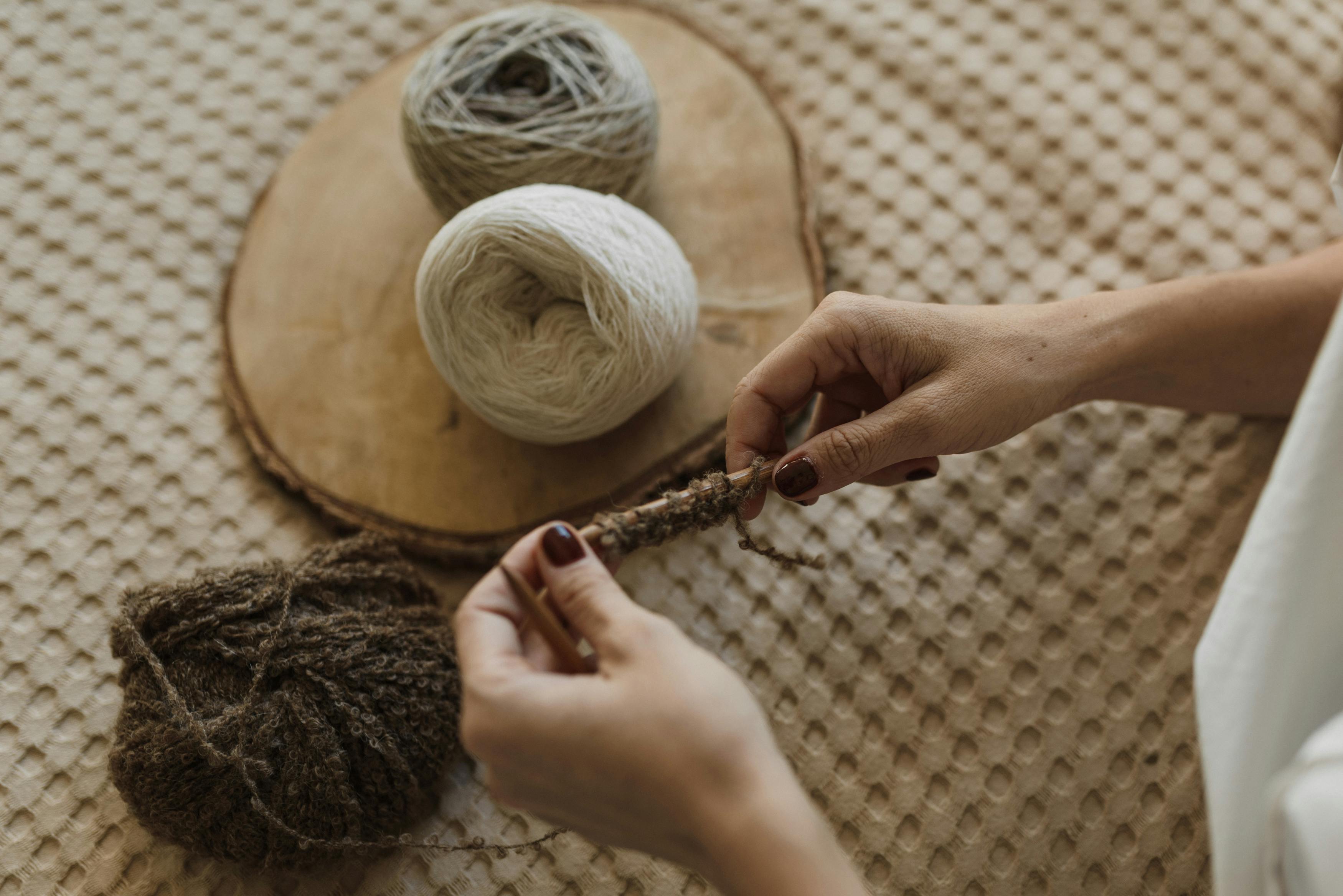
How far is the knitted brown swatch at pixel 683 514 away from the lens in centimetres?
61

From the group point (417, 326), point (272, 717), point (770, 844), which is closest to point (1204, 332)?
point (770, 844)

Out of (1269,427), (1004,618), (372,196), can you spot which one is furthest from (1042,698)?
(372,196)

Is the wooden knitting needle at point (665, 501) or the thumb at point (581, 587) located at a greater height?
the thumb at point (581, 587)

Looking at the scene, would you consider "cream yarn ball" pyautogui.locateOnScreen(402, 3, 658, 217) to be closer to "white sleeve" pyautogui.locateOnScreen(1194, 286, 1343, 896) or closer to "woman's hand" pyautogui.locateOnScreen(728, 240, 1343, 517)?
"woman's hand" pyautogui.locateOnScreen(728, 240, 1343, 517)

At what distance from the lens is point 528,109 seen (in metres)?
0.79

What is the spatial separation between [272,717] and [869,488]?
23.0 inches

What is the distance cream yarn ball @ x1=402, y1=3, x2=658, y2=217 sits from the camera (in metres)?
0.79

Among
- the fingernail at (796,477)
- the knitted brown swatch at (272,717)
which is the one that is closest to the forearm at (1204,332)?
the fingernail at (796,477)

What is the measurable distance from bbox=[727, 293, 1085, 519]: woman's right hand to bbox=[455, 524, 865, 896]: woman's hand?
195mm

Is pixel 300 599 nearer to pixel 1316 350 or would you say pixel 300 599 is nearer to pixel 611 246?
pixel 611 246

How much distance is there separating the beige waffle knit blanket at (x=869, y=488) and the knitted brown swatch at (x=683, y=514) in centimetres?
22

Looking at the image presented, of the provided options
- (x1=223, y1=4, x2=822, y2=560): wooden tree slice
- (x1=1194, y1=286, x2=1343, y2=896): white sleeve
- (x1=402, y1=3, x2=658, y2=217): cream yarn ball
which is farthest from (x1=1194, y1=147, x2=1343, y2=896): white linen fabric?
(x1=402, y1=3, x2=658, y2=217): cream yarn ball

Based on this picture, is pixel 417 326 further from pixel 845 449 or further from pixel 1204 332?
pixel 1204 332

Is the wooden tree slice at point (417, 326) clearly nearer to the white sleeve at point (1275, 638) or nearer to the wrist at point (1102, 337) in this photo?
the wrist at point (1102, 337)
